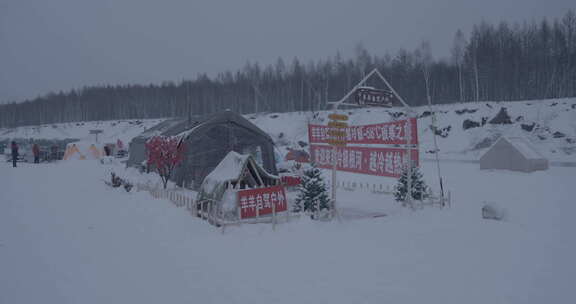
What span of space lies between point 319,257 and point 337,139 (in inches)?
200

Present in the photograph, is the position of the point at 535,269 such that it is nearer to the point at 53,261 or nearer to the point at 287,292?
the point at 287,292

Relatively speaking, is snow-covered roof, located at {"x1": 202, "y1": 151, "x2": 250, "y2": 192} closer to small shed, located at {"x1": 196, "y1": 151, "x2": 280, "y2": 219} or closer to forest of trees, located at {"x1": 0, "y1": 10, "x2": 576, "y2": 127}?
small shed, located at {"x1": 196, "y1": 151, "x2": 280, "y2": 219}

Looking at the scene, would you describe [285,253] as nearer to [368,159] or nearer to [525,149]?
[368,159]

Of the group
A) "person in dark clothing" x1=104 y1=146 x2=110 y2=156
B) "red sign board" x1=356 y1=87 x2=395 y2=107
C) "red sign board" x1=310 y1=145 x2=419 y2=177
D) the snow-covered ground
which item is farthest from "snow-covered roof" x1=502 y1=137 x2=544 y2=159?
"person in dark clothing" x1=104 y1=146 x2=110 y2=156

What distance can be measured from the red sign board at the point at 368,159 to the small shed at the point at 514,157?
1707cm

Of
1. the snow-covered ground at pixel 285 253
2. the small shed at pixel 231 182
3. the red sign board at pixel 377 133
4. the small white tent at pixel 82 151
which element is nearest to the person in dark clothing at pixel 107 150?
the small white tent at pixel 82 151

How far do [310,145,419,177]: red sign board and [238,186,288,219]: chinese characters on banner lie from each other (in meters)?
2.97

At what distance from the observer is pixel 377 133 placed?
14.8 meters

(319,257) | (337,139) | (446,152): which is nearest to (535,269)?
(319,257)

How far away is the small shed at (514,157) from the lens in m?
26.8

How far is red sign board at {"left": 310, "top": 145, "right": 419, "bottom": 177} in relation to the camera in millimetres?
14250

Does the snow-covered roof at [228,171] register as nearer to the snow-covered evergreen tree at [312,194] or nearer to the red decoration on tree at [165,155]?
the snow-covered evergreen tree at [312,194]

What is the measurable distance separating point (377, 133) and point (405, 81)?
5955 centimetres

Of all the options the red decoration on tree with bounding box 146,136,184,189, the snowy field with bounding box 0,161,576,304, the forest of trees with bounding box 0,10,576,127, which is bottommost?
the snowy field with bounding box 0,161,576,304
